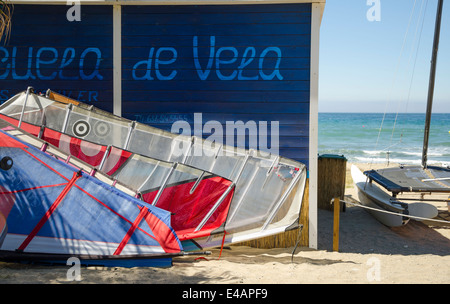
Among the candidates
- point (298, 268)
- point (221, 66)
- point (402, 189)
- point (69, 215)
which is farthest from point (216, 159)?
point (402, 189)

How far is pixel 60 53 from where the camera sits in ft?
24.4

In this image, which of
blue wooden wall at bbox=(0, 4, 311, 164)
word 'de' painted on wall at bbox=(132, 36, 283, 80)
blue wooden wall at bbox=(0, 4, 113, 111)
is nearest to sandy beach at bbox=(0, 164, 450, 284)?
blue wooden wall at bbox=(0, 4, 311, 164)

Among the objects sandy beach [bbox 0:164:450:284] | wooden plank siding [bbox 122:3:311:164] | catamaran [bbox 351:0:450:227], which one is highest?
wooden plank siding [bbox 122:3:311:164]

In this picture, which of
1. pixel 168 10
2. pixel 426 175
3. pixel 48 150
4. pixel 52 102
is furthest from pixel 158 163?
pixel 426 175

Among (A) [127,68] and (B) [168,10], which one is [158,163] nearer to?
(A) [127,68]

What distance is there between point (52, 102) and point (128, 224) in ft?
8.52

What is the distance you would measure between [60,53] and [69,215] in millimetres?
3436

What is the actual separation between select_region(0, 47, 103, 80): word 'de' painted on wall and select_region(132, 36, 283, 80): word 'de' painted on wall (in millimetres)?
860

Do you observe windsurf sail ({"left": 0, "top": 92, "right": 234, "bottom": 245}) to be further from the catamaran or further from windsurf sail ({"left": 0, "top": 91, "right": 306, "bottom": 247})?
the catamaran

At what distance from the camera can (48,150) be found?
5.45 meters

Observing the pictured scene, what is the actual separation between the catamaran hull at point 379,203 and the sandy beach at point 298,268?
44cm

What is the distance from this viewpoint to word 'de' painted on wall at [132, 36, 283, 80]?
23.5 ft

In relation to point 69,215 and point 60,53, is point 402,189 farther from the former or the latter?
point 60,53
